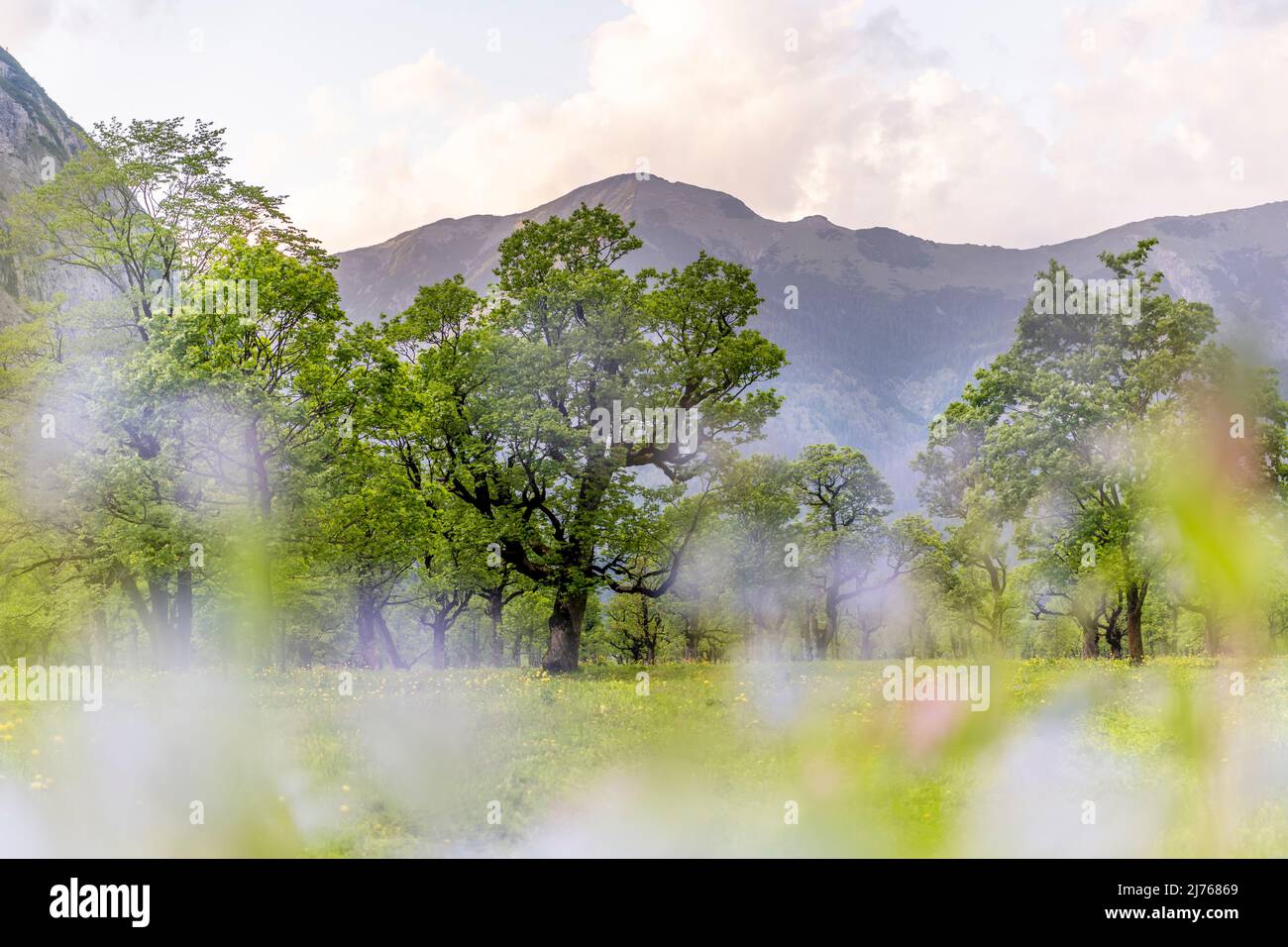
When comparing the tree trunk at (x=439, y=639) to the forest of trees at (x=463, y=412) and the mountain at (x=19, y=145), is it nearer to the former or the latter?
the forest of trees at (x=463, y=412)

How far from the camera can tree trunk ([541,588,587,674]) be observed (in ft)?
100

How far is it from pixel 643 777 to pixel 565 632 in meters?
17.8

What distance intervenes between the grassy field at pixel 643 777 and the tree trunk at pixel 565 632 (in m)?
10.3

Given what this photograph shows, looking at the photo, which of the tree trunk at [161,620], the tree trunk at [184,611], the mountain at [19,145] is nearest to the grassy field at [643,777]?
the tree trunk at [184,611]

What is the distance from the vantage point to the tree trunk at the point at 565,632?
1201 inches

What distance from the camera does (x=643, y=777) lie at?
536 inches

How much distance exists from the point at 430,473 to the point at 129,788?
66.9 ft

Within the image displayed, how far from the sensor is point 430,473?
31969 mm

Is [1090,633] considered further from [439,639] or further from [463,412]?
[463,412]

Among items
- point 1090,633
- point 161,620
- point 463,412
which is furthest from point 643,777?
point 1090,633

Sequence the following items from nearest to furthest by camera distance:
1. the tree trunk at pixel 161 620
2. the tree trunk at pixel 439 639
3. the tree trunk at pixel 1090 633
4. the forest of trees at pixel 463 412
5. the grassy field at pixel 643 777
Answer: the grassy field at pixel 643 777
the forest of trees at pixel 463 412
the tree trunk at pixel 161 620
the tree trunk at pixel 439 639
the tree trunk at pixel 1090 633

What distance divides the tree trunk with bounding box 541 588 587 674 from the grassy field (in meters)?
10.3

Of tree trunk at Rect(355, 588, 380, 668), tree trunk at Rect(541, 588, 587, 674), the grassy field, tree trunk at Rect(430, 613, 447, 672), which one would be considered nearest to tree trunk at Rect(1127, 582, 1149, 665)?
the grassy field
